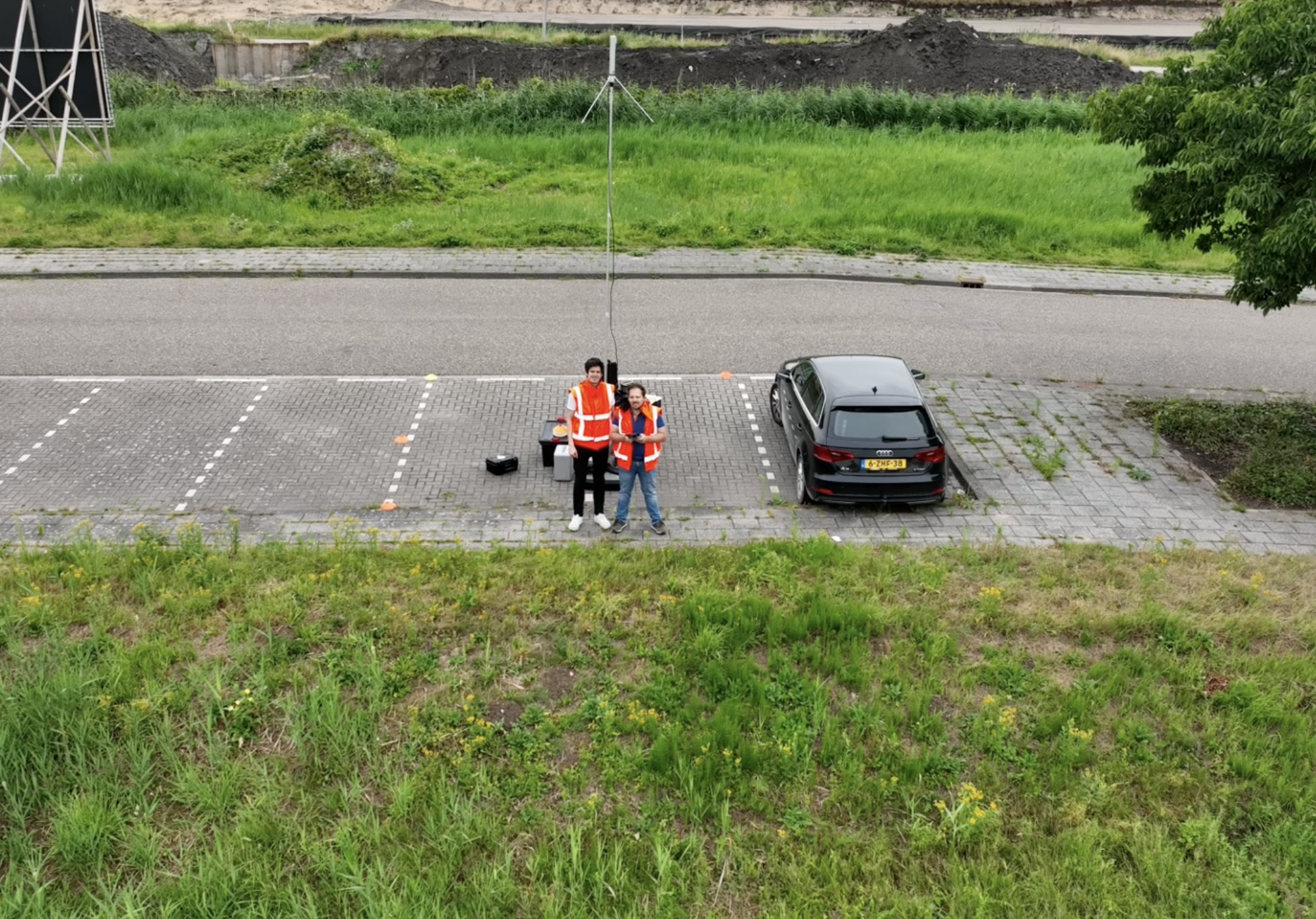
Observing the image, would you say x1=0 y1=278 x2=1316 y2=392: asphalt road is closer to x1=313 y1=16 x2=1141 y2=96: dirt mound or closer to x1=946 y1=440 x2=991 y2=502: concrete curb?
x1=946 y1=440 x2=991 y2=502: concrete curb

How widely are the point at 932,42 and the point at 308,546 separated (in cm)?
2993

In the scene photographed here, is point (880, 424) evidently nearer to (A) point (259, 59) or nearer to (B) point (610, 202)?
(B) point (610, 202)

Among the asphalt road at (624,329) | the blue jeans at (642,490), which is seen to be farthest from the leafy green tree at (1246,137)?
the blue jeans at (642,490)

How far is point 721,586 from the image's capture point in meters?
8.83

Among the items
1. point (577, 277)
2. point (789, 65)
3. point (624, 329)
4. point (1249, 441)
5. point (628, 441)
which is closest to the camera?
point (628, 441)

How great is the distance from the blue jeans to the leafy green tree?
672 centimetres

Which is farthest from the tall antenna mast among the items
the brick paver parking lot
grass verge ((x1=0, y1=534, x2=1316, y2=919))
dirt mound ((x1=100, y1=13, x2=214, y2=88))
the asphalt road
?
dirt mound ((x1=100, y1=13, x2=214, y2=88))

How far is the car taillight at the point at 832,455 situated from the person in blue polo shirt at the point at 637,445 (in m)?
1.71

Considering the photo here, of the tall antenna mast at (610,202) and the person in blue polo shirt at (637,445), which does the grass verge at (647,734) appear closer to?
the person in blue polo shirt at (637,445)

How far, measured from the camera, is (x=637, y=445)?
9719 mm

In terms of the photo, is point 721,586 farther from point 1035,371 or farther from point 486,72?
point 486,72

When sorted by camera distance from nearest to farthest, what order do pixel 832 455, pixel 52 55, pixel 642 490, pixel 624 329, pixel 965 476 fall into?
1. pixel 642 490
2. pixel 832 455
3. pixel 965 476
4. pixel 624 329
5. pixel 52 55

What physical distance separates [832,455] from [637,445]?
6.89 feet

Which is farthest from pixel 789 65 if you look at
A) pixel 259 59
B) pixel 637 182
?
pixel 259 59
